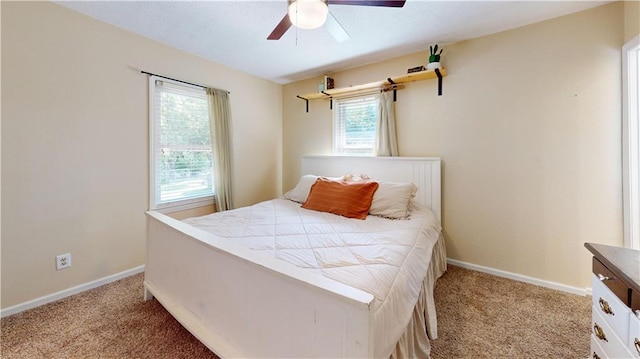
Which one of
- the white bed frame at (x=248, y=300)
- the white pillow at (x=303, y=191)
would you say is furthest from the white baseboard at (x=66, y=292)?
the white pillow at (x=303, y=191)

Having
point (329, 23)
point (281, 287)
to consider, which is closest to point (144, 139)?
point (329, 23)

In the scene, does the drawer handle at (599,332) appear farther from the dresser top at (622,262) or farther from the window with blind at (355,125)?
the window with blind at (355,125)

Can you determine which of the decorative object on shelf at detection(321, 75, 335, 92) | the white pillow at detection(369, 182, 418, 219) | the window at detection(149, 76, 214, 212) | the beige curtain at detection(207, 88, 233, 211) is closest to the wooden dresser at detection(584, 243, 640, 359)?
the white pillow at detection(369, 182, 418, 219)

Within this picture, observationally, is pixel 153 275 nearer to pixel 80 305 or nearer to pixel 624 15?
pixel 80 305

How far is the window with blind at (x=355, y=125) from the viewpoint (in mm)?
3070

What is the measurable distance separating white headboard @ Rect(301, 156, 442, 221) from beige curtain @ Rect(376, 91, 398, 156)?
0.12m

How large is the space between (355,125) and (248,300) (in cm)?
257

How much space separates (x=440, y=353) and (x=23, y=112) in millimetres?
3290

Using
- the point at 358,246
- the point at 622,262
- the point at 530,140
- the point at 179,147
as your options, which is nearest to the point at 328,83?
the point at 179,147

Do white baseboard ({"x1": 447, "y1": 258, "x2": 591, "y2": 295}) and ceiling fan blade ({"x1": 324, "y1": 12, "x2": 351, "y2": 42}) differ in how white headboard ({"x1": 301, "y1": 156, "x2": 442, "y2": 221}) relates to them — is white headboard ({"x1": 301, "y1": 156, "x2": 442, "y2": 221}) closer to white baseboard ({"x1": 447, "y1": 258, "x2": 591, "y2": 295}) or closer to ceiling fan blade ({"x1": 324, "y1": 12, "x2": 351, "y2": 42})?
white baseboard ({"x1": 447, "y1": 258, "x2": 591, "y2": 295})

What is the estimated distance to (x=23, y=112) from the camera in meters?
1.79

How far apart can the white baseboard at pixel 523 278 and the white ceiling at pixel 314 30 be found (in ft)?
7.52

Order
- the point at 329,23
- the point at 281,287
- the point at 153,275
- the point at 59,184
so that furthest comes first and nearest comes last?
the point at 59,184 → the point at 153,275 → the point at 329,23 → the point at 281,287

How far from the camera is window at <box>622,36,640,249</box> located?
1753 mm
